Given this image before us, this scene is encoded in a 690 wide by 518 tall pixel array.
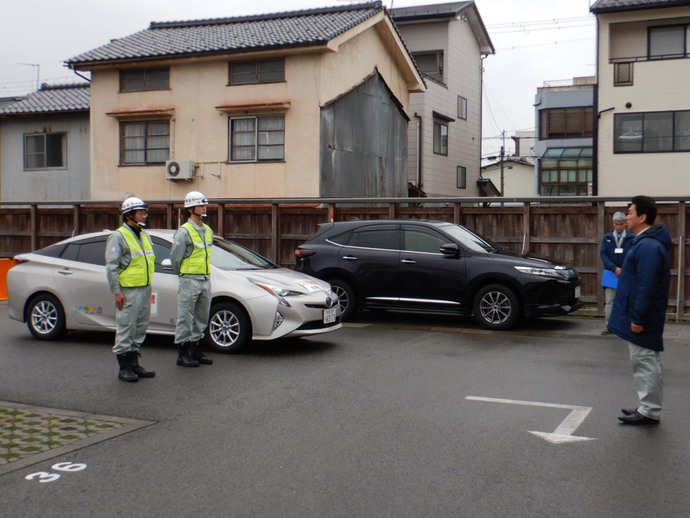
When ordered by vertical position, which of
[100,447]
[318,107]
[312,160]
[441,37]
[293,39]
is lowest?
[100,447]

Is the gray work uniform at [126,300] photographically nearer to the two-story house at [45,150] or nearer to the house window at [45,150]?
the two-story house at [45,150]

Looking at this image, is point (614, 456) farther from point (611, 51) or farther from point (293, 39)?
point (611, 51)

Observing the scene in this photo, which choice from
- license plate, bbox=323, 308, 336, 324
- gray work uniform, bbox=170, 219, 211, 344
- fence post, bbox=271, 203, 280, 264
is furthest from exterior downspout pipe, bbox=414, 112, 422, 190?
gray work uniform, bbox=170, 219, 211, 344

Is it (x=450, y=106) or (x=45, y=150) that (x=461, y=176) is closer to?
(x=450, y=106)

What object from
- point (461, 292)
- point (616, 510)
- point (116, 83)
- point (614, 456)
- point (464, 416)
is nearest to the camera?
point (616, 510)

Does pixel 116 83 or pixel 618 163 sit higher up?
pixel 116 83

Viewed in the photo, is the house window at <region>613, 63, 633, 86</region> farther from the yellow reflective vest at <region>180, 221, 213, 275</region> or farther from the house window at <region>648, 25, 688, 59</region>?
the yellow reflective vest at <region>180, 221, 213, 275</region>

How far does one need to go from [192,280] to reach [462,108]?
96.6 feet

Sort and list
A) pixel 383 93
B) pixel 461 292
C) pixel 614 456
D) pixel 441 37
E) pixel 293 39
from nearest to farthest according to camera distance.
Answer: pixel 614 456, pixel 461 292, pixel 293 39, pixel 383 93, pixel 441 37

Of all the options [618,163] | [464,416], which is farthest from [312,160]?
[464,416]

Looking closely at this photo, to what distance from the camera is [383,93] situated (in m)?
27.0

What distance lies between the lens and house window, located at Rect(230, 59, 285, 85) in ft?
74.6

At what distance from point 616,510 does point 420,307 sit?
26.0ft

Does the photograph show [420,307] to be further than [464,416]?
Yes
